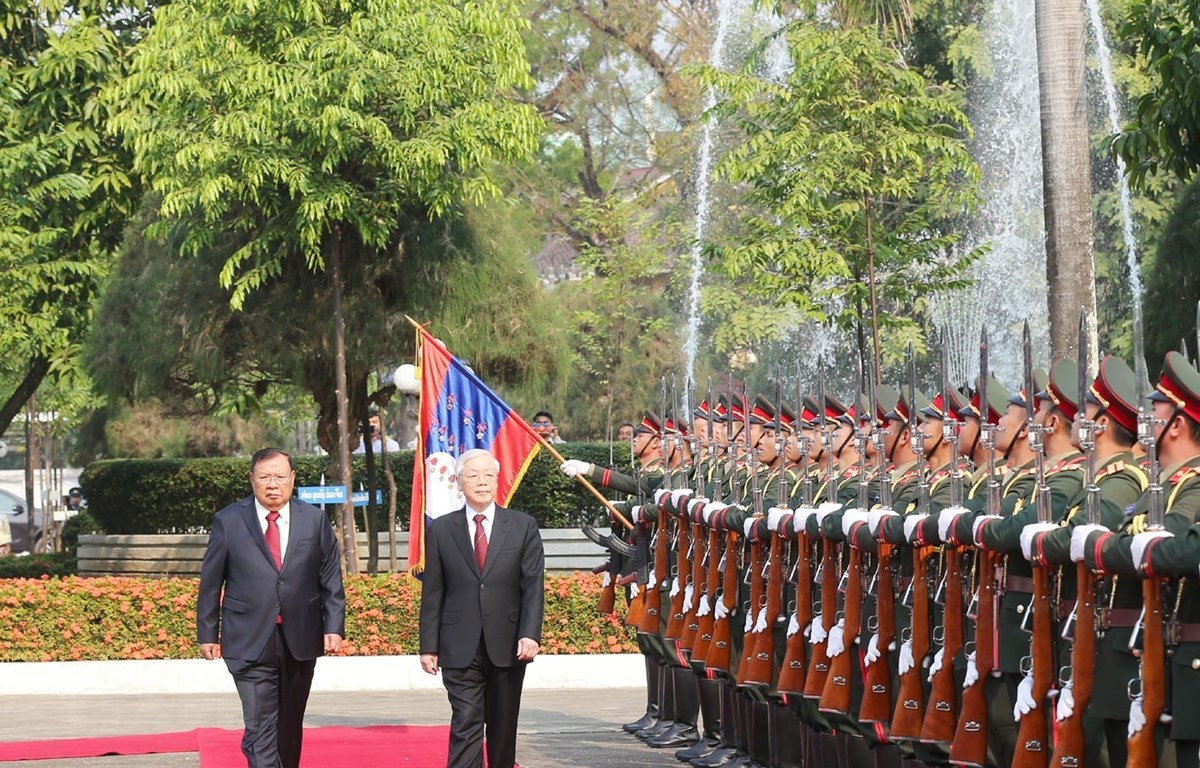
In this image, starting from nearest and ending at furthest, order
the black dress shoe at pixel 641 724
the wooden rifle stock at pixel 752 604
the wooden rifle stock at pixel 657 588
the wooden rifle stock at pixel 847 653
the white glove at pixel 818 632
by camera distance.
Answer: the wooden rifle stock at pixel 847 653, the white glove at pixel 818 632, the wooden rifle stock at pixel 752 604, the wooden rifle stock at pixel 657 588, the black dress shoe at pixel 641 724

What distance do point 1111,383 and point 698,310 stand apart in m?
27.1

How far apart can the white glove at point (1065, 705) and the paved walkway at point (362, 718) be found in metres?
4.74

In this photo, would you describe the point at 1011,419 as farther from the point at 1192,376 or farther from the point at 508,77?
the point at 508,77

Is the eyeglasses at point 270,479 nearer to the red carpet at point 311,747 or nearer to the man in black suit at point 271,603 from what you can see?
the man in black suit at point 271,603

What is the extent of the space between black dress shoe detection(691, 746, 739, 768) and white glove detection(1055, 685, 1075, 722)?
14.2 ft

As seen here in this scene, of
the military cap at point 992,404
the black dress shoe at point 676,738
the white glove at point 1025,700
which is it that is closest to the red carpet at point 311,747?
the black dress shoe at point 676,738

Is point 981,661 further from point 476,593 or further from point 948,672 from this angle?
point 476,593

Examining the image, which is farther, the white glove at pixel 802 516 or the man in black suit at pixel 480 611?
the white glove at pixel 802 516

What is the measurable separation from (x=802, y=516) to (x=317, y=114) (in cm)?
951

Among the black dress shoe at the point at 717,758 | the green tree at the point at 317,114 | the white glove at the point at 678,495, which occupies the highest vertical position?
the green tree at the point at 317,114

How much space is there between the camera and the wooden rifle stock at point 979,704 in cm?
672

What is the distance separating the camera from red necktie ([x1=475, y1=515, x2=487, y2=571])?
8.43m

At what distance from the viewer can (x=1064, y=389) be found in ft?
23.2

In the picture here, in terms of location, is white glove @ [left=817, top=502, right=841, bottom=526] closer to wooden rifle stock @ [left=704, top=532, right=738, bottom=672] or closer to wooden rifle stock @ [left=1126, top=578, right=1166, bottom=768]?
wooden rifle stock @ [left=704, top=532, right=738, bottom=672]
